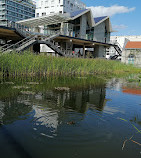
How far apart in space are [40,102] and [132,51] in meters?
26.2

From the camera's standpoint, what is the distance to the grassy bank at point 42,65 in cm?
929

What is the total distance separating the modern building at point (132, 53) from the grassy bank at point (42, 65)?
14.7 m

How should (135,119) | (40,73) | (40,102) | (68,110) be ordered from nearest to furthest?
(135,119)
(68,110)
(40,102)
(40,73)

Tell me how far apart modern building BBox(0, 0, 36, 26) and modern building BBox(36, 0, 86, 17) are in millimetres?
14586

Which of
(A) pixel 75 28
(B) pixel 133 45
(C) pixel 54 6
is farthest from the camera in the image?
(C) pixel 54 6

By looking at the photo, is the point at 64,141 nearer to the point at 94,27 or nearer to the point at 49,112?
the point at 49,112

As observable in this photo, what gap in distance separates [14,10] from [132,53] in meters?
59.7

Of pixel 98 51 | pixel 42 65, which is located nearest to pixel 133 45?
pixel 98 51

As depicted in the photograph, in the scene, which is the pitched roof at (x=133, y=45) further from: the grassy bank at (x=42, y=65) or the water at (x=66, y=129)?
the water at (x=66, y=129)

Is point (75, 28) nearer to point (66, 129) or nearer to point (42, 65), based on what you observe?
point (42, 65)

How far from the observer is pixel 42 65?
34.4ft

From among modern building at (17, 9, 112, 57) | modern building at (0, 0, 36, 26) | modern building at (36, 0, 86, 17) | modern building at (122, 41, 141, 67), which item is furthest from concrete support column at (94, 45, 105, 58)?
modern building at (0, 0, 36, 26)

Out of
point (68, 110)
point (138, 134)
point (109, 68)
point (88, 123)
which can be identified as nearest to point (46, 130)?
point (88, 123)

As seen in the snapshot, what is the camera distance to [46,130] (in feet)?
10.5
